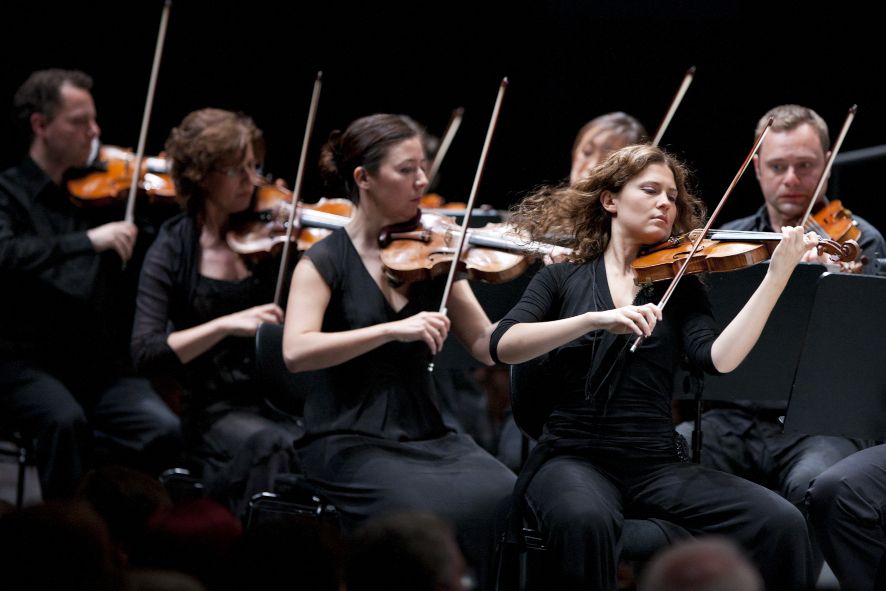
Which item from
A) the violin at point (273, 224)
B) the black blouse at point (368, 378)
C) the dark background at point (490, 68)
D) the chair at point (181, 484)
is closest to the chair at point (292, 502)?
the black blouse at point (368, 378)

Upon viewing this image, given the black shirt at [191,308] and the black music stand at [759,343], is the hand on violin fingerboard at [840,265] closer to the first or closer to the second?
the black music stand at [759,343]

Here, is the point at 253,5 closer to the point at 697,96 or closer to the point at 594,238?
the point at 697,96

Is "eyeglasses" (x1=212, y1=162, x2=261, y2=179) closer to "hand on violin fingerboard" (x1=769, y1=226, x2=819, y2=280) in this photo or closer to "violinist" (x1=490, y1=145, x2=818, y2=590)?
"violinist" (x1=490, y1=145, x2=818, y2=590)

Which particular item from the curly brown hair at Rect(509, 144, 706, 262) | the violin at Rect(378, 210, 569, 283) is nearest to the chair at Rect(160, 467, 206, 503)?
the violin at Rect(378, 210, 569, 283)

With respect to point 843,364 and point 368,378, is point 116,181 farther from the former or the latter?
point 843,364

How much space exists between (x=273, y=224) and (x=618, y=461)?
1408mm

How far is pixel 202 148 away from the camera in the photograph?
337 centimetres

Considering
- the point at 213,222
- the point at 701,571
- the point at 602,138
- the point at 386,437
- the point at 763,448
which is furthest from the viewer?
the point at 602,138

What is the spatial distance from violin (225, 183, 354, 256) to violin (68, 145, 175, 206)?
315mm

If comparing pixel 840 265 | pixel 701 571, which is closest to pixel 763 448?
pixel 840 265

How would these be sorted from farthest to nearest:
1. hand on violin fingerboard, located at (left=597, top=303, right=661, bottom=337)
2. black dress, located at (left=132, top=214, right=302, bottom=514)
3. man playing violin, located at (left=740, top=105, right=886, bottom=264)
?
man playing violin, located at (left=740, top=105, right=886, bottom=264)
black dress, located at (left=132, top=214, right=302, bottom=514)
hand on violin fingerboard, located at (left=597, top=303, right=661, bottom=337)

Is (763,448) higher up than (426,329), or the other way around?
(426,329)

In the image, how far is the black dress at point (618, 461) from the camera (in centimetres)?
224

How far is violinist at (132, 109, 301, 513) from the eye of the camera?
3066 millimetres
